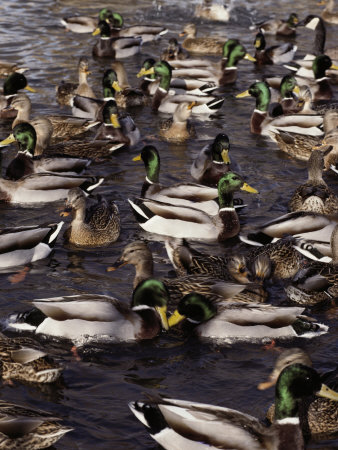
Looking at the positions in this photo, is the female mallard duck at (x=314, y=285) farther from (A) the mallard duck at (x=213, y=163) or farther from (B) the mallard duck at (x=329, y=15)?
(B) the mallard duck at (x=329, y=15)

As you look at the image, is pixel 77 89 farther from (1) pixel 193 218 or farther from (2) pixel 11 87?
(1) pixel 193 218

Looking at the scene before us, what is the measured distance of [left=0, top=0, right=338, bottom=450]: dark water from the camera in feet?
23.2

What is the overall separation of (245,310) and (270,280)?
1.45 m

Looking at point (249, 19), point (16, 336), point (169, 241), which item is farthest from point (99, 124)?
point (249, 19)

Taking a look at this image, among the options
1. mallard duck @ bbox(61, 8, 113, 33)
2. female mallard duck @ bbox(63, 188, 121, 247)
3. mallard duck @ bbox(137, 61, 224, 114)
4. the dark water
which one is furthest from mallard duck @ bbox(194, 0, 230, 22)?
female mallard duck @ bbox(63, 188, 121, 247)

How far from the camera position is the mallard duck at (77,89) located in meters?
15.7

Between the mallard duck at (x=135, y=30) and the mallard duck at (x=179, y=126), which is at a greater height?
the mallard duck at (x=179, y=126)

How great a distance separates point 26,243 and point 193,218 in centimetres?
199

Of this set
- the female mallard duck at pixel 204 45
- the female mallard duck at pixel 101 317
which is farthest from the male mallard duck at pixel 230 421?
the female mallard duck at pixel 204 45

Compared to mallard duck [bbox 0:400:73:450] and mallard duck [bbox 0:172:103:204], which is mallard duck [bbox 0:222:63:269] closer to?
mallard duck [bbox 0:172:103:204]

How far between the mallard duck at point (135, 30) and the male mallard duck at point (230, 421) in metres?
14.9

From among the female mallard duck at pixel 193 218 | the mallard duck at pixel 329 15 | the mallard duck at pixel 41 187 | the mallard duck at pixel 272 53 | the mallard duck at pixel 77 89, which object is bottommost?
the mallard duck at pixel 329 15

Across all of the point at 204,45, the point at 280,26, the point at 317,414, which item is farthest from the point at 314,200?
the point at 280,26

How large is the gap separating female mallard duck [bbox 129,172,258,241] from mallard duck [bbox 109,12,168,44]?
34.3ft
